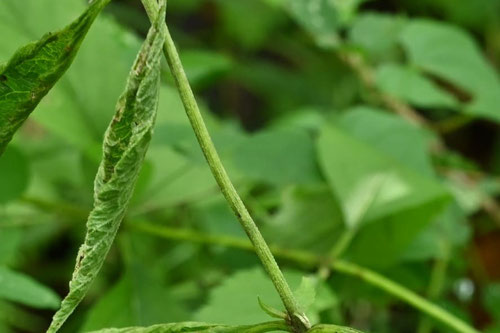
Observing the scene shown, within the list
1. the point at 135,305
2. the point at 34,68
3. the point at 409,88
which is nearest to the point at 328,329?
the point at 34,68

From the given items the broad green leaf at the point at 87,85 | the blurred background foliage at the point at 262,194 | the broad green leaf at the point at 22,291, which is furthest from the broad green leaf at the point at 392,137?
the broad green leaf at the point at 22,291

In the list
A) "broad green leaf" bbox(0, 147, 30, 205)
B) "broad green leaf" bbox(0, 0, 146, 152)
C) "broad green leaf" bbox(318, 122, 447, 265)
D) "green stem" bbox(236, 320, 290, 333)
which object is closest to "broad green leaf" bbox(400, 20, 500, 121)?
"broad green leaf" bbox(318, 122, 447, 265)

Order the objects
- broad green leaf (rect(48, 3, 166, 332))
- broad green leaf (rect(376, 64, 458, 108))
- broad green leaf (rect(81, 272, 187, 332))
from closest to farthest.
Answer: broad green leaf (rect(48, 3, 166, 332)) → broad green leaf (rect(81, 272, 187, 332)) → broad green leaf (rect(376, 64, 458, 108))

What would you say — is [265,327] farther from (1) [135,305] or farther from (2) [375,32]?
(2) [375,32]

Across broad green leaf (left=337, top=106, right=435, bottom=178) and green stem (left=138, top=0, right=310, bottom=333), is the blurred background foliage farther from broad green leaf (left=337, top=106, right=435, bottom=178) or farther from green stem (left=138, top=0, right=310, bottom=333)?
green stem (left=138, top=0, right=310, bottom=333)

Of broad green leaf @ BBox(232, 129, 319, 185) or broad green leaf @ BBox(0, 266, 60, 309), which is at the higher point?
broad green leaf @ BBox(0, 266, 60, 309)

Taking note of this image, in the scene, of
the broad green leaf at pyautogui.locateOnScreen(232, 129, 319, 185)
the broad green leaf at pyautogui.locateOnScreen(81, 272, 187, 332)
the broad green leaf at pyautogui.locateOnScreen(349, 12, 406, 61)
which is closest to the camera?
the broad green leaf at pyautogui.locateOnScreen(81, 272, 187, 332)
